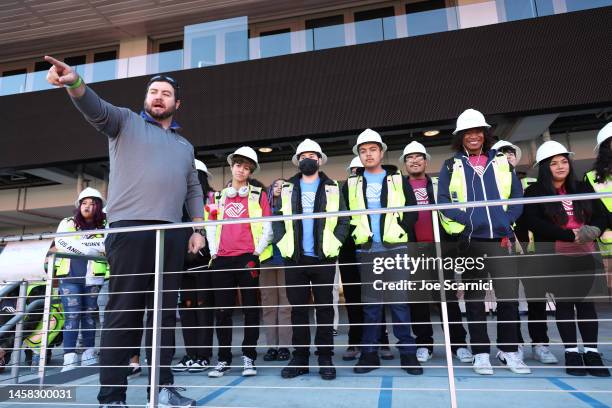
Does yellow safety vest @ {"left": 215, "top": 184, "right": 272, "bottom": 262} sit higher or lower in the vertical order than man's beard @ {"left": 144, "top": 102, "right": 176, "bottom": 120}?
lower

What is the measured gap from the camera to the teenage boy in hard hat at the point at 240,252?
2979mm

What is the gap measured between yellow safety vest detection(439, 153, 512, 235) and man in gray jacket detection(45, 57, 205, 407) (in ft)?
5.78

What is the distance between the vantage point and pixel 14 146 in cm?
761

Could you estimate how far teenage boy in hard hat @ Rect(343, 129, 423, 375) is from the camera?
8.66 feet

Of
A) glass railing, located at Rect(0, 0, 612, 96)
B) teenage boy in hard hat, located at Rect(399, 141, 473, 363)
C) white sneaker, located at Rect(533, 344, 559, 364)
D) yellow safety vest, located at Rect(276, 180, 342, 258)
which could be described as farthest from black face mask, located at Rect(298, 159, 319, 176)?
glass railing, located at Rect(0, 0, 612, 96)

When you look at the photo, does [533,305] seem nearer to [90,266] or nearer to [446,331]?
[446,331]

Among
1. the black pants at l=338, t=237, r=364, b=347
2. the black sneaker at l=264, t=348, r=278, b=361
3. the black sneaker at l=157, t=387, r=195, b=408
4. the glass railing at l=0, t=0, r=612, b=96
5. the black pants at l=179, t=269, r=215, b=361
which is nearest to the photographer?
the black sneaker at l=157, t=387, r=195, b=408

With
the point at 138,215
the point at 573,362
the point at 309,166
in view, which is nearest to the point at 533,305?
the point at 573,362

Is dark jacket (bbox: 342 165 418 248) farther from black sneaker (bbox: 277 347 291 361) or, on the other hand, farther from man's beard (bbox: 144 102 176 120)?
man's beard (bbox: 144 102 176 120)

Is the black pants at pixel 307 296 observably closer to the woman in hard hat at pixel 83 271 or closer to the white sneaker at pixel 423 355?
the white sneaker at pixel 423 355

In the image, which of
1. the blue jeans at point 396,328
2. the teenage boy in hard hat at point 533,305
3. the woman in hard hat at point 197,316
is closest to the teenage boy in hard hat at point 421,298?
the blue jeans at point 396,328

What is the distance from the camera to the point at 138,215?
1997mm

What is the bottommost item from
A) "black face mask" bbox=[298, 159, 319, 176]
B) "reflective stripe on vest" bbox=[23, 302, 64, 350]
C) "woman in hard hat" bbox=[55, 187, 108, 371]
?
"reflective stripe on vest" bbox=[23, 302, 64, 350]

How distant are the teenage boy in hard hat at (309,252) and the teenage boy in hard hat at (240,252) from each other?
0.97 ft
